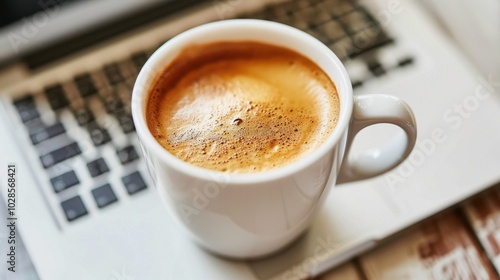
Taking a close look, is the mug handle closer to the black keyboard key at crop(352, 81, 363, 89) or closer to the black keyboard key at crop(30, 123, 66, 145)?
the black keyboard key at crop(352, 81, 363, 89)

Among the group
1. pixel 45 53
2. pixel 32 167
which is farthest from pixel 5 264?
pixel 45 53

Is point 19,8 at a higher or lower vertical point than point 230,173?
higher

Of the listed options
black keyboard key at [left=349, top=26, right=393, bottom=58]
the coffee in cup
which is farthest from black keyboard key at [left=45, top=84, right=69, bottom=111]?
black keyboard key at [left=349, top=26, right=393, bottom=58]

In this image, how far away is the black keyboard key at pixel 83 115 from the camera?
0.54m

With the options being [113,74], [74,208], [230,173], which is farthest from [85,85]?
[230,173]

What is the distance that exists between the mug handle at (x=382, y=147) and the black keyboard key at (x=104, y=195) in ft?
0.57

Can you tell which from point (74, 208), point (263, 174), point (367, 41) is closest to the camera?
point (263, 174)

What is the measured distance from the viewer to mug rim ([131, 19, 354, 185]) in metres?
0.37

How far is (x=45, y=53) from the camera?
1.91 feet

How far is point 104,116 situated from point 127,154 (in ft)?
0.16

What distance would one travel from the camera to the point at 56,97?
555 millimetres

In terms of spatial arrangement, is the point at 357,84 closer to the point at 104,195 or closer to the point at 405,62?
the point at 405,62

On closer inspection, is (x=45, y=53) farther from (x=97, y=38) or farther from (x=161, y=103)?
(x=161, y=103)

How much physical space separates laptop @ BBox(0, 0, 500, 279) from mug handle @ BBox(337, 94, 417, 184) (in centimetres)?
5
